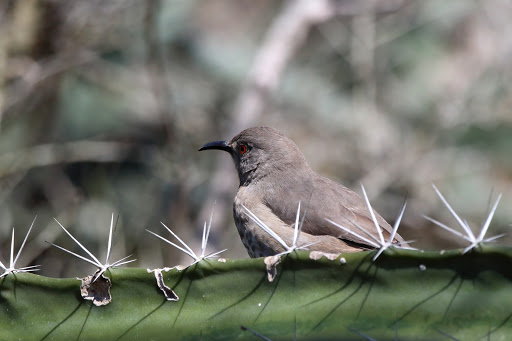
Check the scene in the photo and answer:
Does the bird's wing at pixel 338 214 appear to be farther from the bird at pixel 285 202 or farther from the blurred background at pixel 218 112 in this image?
the blurred background at pixel 218 112

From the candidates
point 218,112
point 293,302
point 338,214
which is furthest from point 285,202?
point 218,112

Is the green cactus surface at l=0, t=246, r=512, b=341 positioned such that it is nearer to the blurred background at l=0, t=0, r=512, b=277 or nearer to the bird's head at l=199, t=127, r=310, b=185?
the bird's head at l=199, t=127, r=310, b=185

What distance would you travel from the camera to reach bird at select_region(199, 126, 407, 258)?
363cm

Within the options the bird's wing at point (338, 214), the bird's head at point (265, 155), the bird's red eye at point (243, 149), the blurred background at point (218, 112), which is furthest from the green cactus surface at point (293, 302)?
the blurred background at point (218, 112)

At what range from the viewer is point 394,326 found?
2.30 metres

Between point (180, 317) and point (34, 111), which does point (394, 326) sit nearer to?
point (180, 317)

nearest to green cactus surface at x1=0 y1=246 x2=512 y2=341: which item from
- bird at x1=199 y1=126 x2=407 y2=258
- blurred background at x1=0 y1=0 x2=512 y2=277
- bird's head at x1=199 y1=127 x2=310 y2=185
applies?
bird at x1=199 y1=126 x2=407 y2=258

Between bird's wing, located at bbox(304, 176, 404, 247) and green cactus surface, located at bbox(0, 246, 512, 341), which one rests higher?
green cactus surface, located at bbox(0, 246, 512, 341)

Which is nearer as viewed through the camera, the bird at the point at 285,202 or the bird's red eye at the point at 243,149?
the bird at the point at 285,202

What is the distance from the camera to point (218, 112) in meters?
7.73

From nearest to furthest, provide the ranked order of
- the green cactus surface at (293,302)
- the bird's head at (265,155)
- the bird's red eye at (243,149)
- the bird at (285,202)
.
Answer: the green cactus surface at (293,302) < the bird at (285,202) < the bird's head at (265,155) < the bird's red eye at (243,149)

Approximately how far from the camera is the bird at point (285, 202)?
3.63m

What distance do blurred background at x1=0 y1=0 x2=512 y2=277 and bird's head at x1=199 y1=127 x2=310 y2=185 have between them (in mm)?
1990

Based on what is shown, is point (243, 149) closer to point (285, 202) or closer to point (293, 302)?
point (285, 202)
